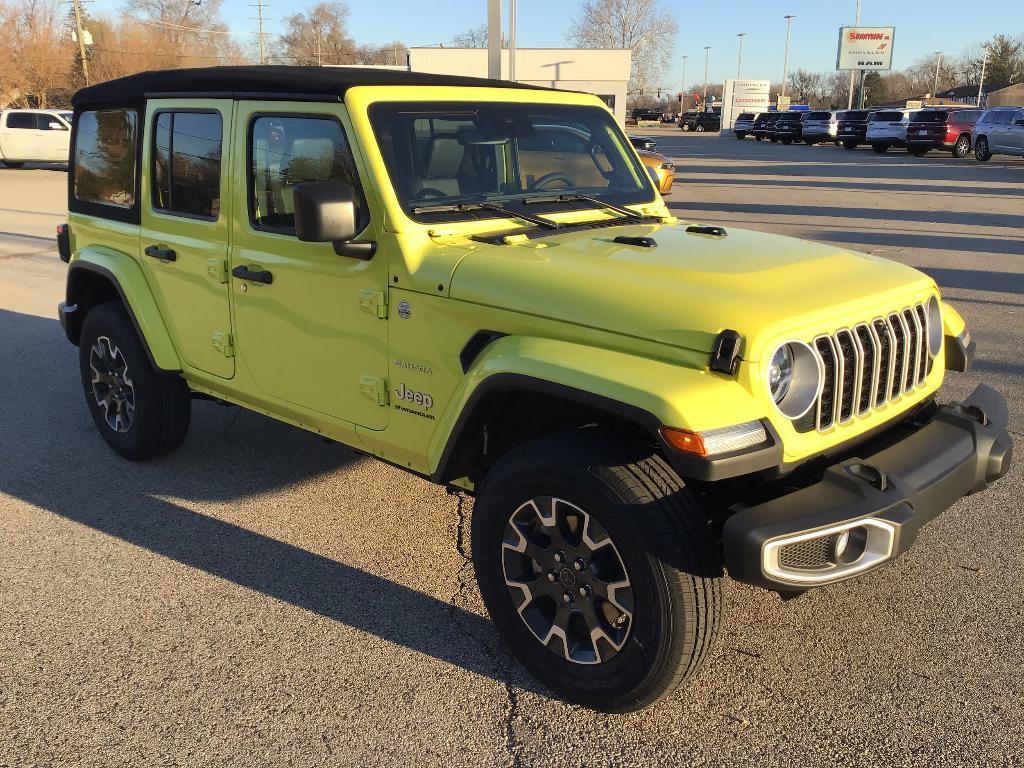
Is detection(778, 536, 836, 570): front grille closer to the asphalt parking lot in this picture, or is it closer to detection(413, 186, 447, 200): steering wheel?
the asphalt parking lot

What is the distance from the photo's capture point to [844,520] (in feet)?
8.21

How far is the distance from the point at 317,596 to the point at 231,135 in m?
2.01

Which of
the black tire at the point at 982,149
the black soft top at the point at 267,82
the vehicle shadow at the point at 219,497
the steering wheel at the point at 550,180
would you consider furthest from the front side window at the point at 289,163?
the black tire at the point at 982,149

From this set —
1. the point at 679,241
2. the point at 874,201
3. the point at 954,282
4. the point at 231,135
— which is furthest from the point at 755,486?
the point at 874,201

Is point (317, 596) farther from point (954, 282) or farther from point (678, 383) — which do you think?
point (954, 282)

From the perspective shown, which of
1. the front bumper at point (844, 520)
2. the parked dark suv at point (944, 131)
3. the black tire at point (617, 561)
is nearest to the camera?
the front bumper at point (844, 520)

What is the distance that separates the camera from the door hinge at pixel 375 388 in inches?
135

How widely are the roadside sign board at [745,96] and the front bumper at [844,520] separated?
71.7 metres

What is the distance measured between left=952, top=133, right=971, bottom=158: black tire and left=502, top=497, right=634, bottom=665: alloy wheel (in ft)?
112

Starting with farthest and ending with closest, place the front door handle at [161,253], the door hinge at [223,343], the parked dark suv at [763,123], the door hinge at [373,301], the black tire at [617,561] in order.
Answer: the parked dark suv at [763,123] < the front door handle at [161,253] < the door hinge at [223,343] < the door hinge at [373,301] < the black tire at [617,561]

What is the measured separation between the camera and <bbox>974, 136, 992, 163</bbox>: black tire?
28.6 meters

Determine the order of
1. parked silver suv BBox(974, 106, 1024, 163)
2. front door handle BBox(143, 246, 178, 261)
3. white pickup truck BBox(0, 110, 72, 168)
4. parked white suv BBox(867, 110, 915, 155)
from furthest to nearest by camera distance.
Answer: parked white suv BBox(867, 110, 915, 155), parked silver suv BBox(974, 106, 1024, 163), white pickup truck BBox(0, 110, 72, 168), front door handle BBox(143, 246, 178, 261)

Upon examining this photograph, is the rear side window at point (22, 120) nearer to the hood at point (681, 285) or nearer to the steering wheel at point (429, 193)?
the steering wheel at point (429, 193)

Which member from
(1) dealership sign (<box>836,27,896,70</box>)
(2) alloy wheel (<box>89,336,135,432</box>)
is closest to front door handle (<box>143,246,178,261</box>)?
(2) alloy wheel (<box>89,336,135,432</box>)
